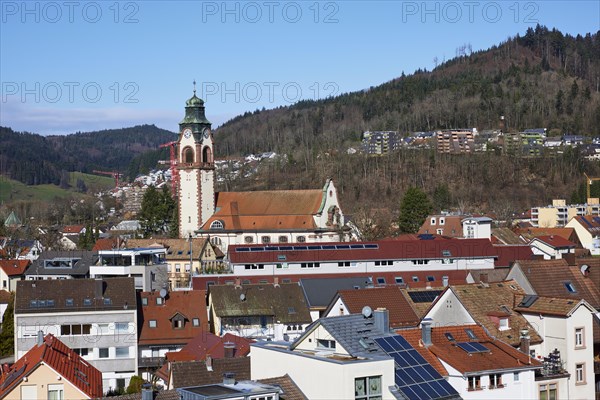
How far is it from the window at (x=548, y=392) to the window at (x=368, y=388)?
7015 mm

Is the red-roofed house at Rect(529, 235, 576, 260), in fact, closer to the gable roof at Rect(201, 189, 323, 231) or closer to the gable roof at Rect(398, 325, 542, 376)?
the gable roof at Rect(201, 189, 323, 231)

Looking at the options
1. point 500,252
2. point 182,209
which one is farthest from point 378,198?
point 500,252

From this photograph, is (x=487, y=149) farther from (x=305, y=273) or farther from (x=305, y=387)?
(x=305, y=387)

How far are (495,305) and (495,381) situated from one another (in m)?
6.98

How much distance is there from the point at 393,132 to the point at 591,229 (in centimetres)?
9764

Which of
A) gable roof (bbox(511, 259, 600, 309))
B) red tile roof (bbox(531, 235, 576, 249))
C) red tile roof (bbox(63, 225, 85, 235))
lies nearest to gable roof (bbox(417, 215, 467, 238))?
red tile roof (bbox(531, 235, 576, 249))

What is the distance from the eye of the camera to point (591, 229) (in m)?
99.1

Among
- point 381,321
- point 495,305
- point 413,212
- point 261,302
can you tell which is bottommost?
point 261,302

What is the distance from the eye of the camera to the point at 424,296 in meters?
40.1

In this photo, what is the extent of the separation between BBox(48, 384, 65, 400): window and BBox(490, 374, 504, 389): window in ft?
42.4

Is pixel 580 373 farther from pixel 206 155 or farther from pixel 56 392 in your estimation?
pixel 206 155

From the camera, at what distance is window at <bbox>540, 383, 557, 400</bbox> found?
26875mm

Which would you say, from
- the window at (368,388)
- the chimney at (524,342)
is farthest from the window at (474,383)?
the window at (368,388)

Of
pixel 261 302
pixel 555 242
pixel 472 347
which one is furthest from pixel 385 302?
pixel 555 242
